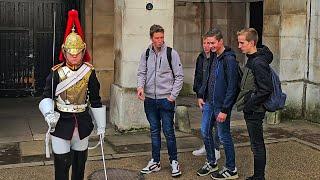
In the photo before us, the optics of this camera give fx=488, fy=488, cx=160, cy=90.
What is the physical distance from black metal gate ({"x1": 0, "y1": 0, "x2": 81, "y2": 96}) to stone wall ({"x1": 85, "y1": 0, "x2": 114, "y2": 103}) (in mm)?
672

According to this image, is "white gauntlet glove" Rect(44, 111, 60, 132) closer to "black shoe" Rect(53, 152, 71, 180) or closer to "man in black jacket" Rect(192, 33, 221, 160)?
"black shoe" Rect(53, 152, 71, 180)

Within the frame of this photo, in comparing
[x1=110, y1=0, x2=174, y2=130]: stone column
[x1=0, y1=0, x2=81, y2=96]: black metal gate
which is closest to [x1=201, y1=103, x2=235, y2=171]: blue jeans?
[x1=110, y1=0, x2=174, y2=130]: stone column

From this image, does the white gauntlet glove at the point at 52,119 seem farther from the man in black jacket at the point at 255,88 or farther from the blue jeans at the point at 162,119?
the man in black jacket at the point at 255,88

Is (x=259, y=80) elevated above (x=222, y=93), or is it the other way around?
(x=259, y=80)

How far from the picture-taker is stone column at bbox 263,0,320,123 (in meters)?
9.35

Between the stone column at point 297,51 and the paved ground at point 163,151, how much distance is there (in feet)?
1.37

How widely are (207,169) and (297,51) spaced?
173 inches

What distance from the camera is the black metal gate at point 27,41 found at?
1189cm

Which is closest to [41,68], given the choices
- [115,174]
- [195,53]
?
[195,53]

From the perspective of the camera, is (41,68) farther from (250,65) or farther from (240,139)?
(250,65)

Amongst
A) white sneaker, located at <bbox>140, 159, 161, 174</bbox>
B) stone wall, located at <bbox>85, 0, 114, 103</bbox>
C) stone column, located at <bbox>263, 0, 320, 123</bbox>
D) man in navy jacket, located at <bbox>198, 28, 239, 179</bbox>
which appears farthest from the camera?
stone wall, located at <bbox>85, 0, 114, 103</bbox>

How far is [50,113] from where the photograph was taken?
14.6 ft

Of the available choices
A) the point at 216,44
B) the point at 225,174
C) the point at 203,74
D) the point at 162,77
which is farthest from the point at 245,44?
the point at 225,174

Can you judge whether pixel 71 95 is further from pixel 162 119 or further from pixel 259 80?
pixel 259 80
